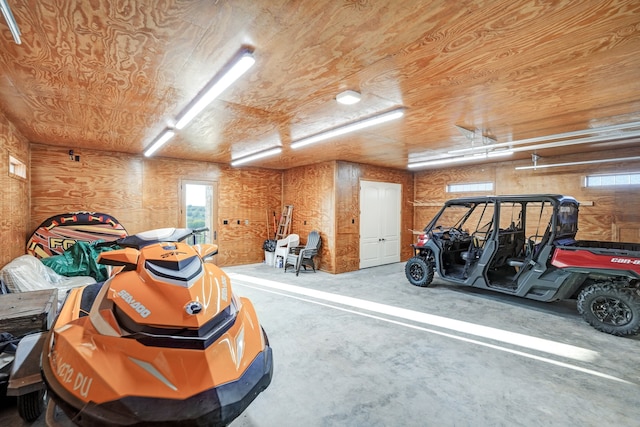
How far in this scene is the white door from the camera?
7.20 metres

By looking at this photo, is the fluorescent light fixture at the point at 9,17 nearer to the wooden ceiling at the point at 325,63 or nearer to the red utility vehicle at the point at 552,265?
the wooden ceiling at the point at 325,63

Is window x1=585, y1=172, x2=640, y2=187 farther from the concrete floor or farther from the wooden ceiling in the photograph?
the concrete floor

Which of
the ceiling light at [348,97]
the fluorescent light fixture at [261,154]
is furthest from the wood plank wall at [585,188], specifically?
the ceiling light at [348,97]

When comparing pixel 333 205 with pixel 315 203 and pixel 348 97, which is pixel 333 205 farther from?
pixel 348 97

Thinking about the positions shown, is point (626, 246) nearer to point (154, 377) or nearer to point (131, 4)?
point (154, 377)

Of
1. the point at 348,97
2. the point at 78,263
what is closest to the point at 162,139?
the point at 78,263

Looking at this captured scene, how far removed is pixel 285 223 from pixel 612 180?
6.96m

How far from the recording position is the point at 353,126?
3787 mm

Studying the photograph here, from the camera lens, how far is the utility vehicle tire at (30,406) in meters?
1.89

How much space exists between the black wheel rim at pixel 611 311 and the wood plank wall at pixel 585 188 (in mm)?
2955

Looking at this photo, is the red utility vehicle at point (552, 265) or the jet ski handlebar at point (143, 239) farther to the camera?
the red utility vehicle at point (552, 265)

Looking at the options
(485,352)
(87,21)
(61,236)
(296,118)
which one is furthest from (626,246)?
(61,236)

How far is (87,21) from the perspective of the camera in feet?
5.74

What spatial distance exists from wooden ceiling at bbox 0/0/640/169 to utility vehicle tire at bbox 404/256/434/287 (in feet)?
8.20
